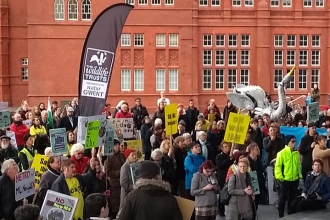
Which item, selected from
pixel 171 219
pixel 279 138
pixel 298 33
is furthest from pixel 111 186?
pixel 298 33

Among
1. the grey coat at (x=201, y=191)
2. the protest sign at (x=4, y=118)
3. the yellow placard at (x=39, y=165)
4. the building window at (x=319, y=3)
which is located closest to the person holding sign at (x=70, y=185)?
the yellow placard at (x=39, y=165)

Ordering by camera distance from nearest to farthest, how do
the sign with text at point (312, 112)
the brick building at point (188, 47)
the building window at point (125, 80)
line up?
1. the sign with text at point (312, 112)
2. the brick building at point (188, 47)
3. the building window at point (125, 80)

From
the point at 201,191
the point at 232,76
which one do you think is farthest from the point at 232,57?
the point at 201,191

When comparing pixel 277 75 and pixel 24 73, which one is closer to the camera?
pixel 277 75

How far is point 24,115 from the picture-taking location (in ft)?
74.3

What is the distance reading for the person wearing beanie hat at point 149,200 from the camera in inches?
271

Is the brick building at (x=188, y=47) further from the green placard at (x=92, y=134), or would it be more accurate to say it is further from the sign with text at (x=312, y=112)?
the green placard at (x=92, y=134)

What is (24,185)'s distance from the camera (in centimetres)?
1055

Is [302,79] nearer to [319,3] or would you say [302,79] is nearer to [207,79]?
[319,3]

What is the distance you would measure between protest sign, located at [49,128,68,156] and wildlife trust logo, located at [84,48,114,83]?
1.53 m

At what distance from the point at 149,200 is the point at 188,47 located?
3453cm

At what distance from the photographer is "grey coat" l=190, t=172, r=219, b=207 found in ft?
39.4

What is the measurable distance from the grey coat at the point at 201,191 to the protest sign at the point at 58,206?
12.0 ft

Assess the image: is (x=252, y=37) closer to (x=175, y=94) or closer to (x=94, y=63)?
(x=175, y=94)
